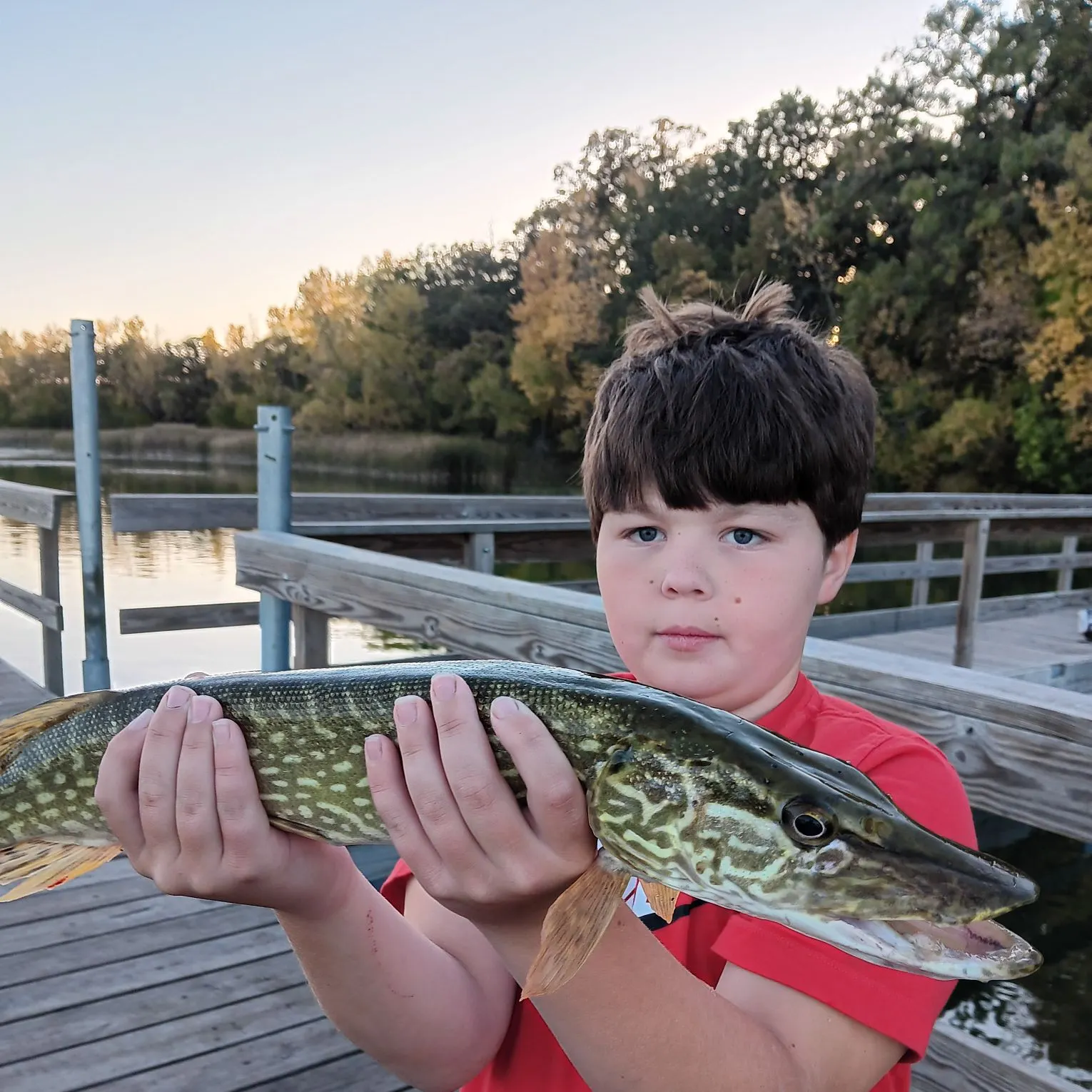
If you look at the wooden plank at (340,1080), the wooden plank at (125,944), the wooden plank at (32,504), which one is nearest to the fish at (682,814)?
the wooden plank at (340,1080)

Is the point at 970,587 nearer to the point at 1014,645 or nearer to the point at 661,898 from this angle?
the point at 1014,645

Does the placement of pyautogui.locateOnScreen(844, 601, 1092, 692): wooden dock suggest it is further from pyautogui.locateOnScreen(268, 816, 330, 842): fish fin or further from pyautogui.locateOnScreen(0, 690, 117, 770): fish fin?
pyautogui.locateOnScreen(0, 690, 117, 770): fish fin

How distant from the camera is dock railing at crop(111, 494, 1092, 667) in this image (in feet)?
11.1

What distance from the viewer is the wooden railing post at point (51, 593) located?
4.95m

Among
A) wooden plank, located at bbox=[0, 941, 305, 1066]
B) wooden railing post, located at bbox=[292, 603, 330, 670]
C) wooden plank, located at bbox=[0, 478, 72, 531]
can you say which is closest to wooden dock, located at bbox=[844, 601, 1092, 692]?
wooden railing post, located at bbox=[292, 603, 330, 670]

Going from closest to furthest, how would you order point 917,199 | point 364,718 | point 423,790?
point 423,790
point 364,718
point 917,199

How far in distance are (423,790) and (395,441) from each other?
3477 centimetres

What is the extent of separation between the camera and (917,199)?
A: 882 inches

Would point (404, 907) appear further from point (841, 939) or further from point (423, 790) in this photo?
point (841, 939)

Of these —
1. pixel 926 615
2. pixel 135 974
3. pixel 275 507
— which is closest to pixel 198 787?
pixel 135 974

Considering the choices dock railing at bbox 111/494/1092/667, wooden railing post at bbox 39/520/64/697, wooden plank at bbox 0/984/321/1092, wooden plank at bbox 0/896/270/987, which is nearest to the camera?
wooden plank at bbox 0/984/321/1092

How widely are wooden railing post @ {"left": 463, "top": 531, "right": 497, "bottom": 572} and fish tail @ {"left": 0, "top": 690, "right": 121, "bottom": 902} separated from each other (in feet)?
7.19

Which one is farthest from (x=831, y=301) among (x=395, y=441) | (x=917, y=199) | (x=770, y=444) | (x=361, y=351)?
(x=770, y=444)

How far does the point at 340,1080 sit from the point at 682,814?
145 cm
